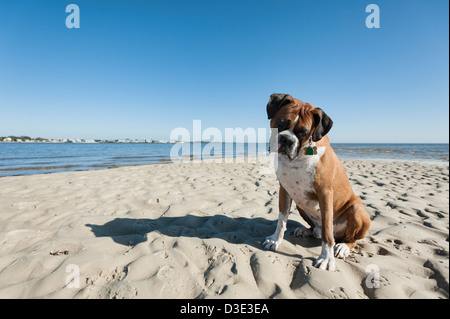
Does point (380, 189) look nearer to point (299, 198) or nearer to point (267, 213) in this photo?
point (267, 213)

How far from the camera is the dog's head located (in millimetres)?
2090

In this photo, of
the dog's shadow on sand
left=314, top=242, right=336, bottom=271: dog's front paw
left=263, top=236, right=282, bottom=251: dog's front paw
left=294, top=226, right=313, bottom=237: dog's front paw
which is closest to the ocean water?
the dog's shadow on sand

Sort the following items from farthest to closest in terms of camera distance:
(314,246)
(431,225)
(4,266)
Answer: (431,225) → (314,246) → (4,266)

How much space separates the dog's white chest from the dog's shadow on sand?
679mm

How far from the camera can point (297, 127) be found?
212cm

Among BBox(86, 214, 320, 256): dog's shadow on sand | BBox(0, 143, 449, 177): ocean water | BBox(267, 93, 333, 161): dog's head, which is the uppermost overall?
BBox(267, 93, 333, 161): dog's head

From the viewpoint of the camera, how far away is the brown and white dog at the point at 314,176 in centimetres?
212

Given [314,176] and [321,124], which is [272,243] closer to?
[314,176]

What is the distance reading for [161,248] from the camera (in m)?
2.50

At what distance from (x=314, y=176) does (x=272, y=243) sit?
1016mm

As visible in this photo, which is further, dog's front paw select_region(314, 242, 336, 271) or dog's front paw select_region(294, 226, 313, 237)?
dog's front paw select_region(294, 226, 313, 237)

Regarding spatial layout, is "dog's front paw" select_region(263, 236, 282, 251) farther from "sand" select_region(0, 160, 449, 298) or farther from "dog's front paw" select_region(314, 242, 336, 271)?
"dog's front paw" select_region(314, 242, 336, 271)
